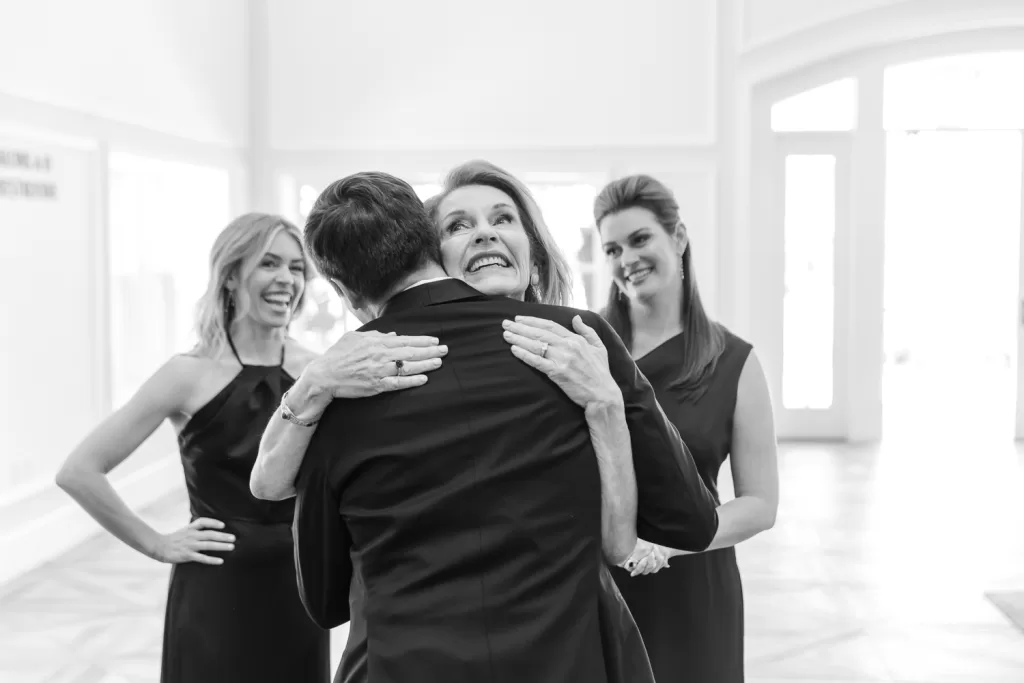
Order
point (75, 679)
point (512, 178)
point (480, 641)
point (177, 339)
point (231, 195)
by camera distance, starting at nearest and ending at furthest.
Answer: point (480, 641) → point (512, 178) → point (75, 679) → point (177, 339) → point (231, 195)

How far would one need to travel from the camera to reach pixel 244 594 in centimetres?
216

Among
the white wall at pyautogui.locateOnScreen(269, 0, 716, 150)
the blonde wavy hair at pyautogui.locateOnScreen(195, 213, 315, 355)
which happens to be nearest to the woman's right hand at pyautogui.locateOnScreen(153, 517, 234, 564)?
the blonde wavy hair at pyautogui.locateOnScreen(195, 213, 315, 355)

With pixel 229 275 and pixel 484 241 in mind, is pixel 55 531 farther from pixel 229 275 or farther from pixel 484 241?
pixel 484 241

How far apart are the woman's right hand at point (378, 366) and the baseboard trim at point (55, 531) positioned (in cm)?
463

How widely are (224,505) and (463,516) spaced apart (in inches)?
41.7

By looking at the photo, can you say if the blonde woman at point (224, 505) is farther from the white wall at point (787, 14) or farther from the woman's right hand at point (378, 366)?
the white wall at point (787, 14)

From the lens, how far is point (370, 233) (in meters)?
1.33

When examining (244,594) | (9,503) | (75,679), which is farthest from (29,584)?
(244,594)

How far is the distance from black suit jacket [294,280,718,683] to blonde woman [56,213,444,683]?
82 centimetres

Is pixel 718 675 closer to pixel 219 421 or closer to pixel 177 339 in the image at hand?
pixel 219 421

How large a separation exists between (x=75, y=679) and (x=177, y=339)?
4.12m

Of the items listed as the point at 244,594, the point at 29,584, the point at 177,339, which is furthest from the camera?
the point at 177,339

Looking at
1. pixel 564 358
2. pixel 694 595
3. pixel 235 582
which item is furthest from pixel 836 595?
pixel 564 358

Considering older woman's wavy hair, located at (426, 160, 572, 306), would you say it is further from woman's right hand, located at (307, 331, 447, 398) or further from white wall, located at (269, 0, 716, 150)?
white wall, located at (269, 0, 716, 150)
